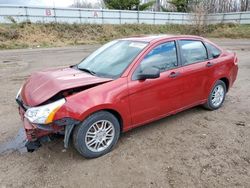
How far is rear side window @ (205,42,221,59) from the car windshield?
158 centimetres

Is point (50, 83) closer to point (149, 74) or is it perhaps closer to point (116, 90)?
point (116, 90)

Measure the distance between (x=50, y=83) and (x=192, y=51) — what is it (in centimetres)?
264

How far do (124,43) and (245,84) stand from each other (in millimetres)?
4547

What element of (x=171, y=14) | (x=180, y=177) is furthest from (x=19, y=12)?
(x=180, y=177)

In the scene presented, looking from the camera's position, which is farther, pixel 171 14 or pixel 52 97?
pixel 171 14

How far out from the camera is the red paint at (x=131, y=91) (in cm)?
326

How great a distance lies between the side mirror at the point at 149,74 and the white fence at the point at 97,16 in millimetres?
21742

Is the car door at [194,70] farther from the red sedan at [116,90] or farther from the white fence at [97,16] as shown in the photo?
the white fence at [97,16]

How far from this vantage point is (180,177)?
308 centimetres

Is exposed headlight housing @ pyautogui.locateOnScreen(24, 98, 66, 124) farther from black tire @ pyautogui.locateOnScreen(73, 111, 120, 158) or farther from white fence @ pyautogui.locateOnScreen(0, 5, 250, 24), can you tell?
white fence @ pyautogui.locateOnScreen(0, 5, 250, 24)

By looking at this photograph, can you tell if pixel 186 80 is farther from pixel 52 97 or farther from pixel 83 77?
pixel 52 97

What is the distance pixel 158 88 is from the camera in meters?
3.94

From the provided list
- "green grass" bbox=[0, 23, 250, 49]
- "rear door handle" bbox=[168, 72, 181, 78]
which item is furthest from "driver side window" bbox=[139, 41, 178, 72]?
"green grass" bbox=[0, 23, 250, 49]

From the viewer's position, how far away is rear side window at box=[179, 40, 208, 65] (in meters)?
4.42
